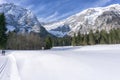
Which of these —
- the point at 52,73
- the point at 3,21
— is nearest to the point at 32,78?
the point at 52,73

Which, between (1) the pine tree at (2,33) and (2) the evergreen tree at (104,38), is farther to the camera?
(2) the evergreen tree at (104,38)

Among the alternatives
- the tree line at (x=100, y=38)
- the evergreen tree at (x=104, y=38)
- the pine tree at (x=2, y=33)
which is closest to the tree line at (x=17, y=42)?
the pine tree at (x=2, y=33)

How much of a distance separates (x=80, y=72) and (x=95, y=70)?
0.75m

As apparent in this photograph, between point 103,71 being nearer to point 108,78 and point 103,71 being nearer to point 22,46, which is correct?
point 108,78

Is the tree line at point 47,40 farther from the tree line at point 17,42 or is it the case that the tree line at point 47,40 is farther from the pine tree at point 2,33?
the pine tree at point 2,33

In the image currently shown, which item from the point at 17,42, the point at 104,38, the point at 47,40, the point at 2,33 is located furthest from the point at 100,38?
the point at 2,33

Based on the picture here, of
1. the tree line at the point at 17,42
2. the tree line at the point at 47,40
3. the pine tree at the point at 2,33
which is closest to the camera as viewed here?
the pine tree at the point at 2,33

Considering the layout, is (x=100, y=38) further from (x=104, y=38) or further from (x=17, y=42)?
(x=17, y=42)

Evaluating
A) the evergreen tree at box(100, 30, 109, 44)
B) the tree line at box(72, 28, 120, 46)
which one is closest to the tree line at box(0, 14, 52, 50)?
the tree line at box(72, 28, 120, 46)

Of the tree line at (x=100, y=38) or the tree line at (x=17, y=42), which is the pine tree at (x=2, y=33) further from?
the tree line at (x=100, y=38)

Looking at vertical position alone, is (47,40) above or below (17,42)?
above

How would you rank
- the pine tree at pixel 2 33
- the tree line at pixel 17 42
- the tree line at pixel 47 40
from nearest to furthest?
the pine tree at pixel 2 33, the tree line at pixel 17 42, the tree line at pixel 47 40

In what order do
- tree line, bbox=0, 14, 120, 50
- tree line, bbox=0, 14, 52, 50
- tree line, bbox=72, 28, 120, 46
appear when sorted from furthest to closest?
tree line, bbox=72, 28, 120, 46, tree line, bbox=0, 14, 120, 50, tree line, bbox=0, 14, 52, 50

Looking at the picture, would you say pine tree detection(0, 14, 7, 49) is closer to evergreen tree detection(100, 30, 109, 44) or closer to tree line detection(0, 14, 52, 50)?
tree line detection(0, 14, 52, 50)
